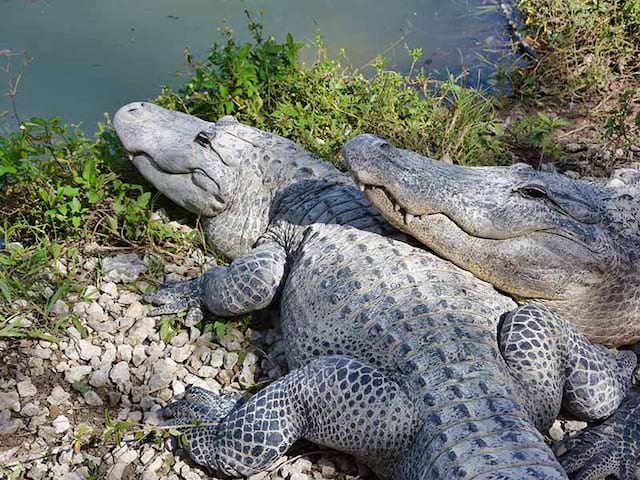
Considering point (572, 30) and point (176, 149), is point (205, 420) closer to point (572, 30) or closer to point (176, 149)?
point (176, 149)

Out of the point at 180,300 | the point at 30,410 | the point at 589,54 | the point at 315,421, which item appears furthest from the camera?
the point at 589,54

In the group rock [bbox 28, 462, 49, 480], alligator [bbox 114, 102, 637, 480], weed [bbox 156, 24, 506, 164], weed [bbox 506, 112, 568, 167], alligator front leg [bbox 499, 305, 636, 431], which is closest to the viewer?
alligator [bbox 114, 102, 637, 480]

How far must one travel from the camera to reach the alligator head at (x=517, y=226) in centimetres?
333

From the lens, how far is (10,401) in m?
3.50

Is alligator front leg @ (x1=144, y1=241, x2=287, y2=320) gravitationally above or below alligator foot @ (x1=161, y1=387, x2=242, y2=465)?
above

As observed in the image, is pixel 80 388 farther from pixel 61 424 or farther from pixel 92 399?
pixel 61 424

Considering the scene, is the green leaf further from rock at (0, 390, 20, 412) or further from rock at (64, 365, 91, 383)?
rock at (0, 390, 20, 412)

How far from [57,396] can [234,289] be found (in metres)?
1.02

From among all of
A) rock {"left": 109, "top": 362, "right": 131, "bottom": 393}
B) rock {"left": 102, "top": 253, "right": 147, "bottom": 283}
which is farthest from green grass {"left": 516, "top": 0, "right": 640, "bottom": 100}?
rock {"left": 109, "top": 362, "right": 131, "bottom": 393}

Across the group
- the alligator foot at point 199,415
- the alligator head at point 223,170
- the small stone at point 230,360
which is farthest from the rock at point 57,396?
the alligator head at point 223,170

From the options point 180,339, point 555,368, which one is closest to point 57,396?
point 180,339

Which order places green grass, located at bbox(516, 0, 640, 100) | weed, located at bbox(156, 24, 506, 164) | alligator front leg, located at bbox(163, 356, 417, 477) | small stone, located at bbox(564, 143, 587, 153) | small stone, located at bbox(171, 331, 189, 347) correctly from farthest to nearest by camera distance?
green grass, located at bbox(516, 0, 640, 100) → small stone, located at bbox(564, 143, 587, 153) → weed, located at bbox(156, 24, 506, 164) → small stone, located at bbox(171, 331, 189, 347) → alligator front leg, located at bbox(163, 356, 417, 477)

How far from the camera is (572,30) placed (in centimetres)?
588

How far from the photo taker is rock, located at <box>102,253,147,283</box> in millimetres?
4203
